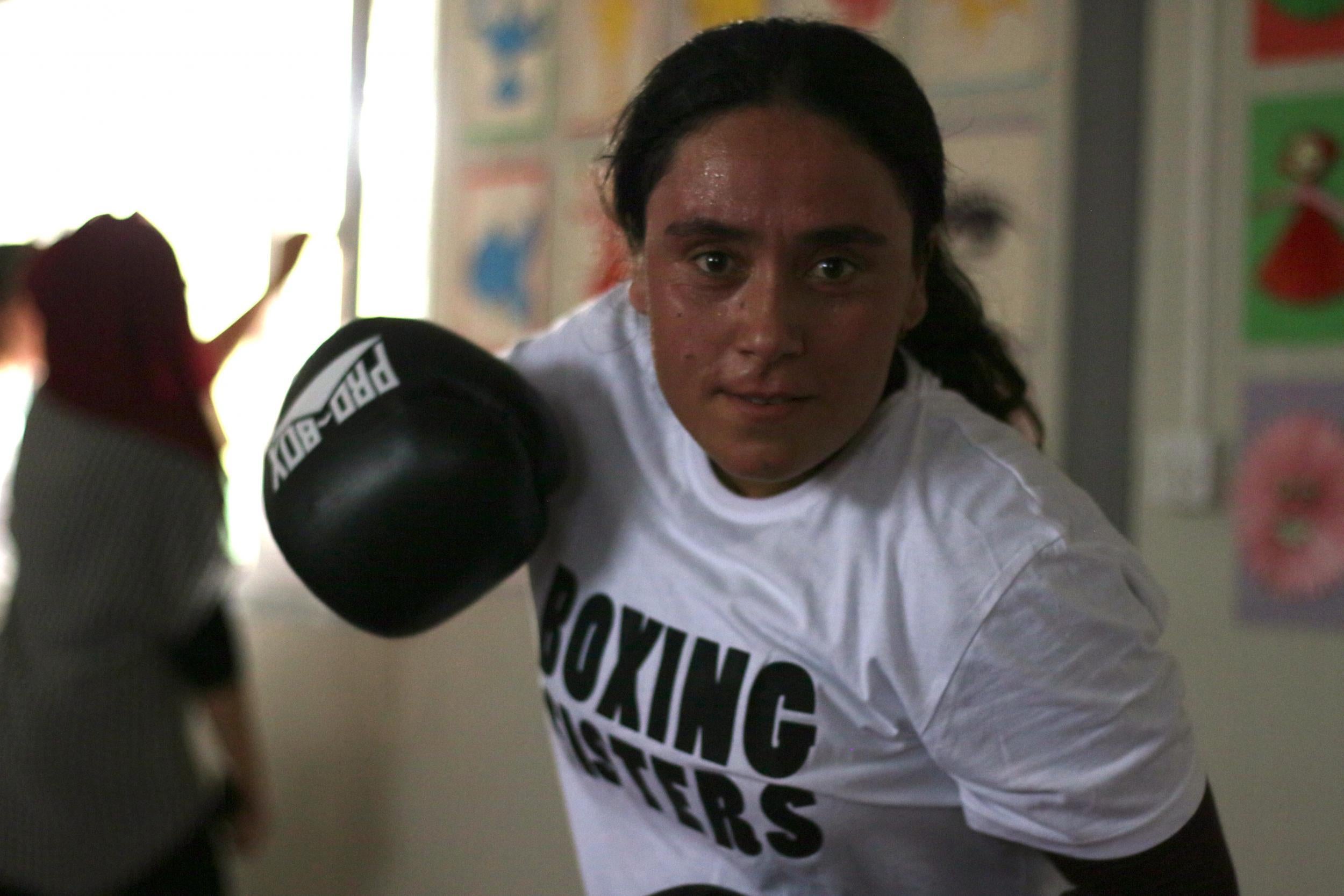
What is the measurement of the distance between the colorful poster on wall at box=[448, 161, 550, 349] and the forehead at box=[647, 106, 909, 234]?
122cm

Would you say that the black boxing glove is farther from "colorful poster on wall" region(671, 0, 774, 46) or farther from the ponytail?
"colorful poster on wall" region(671, 0, 774, 46)

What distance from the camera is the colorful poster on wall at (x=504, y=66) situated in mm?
2078

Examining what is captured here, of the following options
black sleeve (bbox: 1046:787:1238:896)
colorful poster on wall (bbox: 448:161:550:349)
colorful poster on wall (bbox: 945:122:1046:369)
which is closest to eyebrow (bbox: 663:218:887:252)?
black sleeve (bbox: 1046:787:1238:896)

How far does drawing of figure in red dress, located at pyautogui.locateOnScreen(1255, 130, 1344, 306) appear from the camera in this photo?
1.43 meters

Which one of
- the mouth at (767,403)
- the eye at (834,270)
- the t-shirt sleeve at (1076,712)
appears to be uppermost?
the eye at (834,270)

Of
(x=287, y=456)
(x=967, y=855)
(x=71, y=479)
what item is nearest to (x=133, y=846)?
(x=71, y=479)

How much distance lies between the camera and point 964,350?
1.06 metres

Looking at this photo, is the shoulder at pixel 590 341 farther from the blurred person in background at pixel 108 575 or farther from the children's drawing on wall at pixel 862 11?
the children's drawing on wall at pixel 862 11

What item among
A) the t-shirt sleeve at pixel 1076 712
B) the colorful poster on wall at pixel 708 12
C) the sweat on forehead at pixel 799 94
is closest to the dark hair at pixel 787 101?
the sweat on forehead at pixel 799 94

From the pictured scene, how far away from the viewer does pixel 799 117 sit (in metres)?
0.83

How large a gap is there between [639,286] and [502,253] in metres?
1.16

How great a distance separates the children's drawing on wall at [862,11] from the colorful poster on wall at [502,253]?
53cm

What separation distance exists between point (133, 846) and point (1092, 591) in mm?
1295

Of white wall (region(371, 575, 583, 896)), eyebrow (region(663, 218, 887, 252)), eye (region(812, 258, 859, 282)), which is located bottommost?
white wall (region(371, 575, 583, 896))
